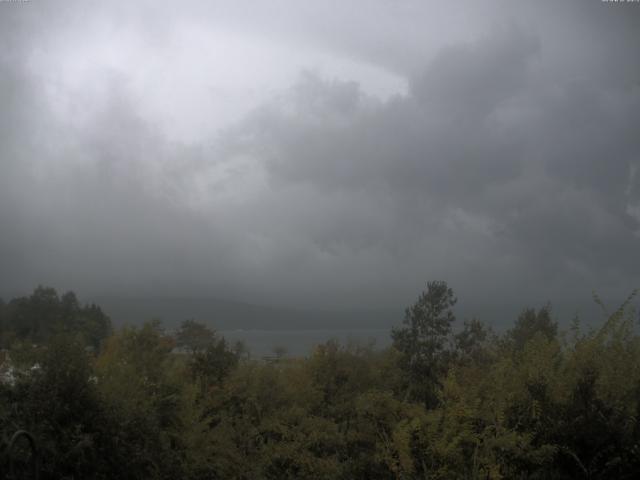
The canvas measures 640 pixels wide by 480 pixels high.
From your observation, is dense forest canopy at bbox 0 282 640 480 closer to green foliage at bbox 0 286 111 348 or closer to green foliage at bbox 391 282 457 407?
green foliage at bbox 391 282 457 407

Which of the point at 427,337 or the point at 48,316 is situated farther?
the point at 48,316

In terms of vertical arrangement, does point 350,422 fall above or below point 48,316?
below

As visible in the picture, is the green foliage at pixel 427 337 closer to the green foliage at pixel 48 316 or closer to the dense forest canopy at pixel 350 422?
the dense forest canopy at pixel 350 422

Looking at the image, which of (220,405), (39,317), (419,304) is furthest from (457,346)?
(39,317)

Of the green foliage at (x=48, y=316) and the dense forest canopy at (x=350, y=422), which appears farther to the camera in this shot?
the green foliage at (x=48, y=316)

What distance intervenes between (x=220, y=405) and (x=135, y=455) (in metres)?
13.0

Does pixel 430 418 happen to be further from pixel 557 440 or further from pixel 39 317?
pixel 39 317

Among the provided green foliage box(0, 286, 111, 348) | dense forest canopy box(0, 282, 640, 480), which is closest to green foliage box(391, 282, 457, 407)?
dense forest canopy box(0, 282, 640, 480)

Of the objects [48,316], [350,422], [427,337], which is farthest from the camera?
[48,316]

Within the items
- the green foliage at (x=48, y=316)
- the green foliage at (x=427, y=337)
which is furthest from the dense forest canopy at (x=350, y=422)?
the green foliage at (x=48, y=316)

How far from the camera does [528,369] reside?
55.3 ft

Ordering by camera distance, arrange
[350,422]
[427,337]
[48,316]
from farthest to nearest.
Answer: [48,316] < [427,337] < [350,422]

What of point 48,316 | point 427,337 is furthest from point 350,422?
point 48,316

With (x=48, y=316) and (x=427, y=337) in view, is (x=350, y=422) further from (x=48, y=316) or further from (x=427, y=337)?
(x=48, y=316)
